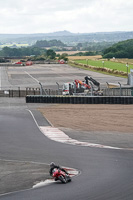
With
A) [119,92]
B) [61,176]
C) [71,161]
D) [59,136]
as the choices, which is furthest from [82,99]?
[61,176]

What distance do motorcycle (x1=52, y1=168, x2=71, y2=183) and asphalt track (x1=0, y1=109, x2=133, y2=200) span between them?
0.94 ft

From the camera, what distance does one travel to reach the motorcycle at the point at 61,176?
18.5 m

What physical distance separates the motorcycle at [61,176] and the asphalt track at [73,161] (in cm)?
29

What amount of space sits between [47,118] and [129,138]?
409 inches

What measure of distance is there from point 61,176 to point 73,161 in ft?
13.8

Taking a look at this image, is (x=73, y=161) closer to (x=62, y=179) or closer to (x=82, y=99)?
(x=62, y=179)

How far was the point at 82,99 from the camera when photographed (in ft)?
150

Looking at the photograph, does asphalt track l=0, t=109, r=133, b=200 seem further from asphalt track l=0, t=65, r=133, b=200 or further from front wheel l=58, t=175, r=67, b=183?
front wheel l=58, t=175, r=67, b=183

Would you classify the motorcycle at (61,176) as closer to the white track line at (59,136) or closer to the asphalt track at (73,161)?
the asphalt track at (73,161)

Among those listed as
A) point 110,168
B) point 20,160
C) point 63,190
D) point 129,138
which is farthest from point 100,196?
point 129,138

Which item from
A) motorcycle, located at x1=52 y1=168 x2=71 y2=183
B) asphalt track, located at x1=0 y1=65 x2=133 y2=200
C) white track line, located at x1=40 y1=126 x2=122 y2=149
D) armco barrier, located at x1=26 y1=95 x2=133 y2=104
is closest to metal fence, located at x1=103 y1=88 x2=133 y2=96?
armco barrier, located at x1=26 y1=95 x2=133 y2=104

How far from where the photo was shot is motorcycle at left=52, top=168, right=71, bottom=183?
18.5m

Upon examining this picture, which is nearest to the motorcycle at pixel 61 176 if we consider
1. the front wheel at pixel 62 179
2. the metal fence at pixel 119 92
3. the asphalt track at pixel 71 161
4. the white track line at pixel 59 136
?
the front wheel at pixel 62 179

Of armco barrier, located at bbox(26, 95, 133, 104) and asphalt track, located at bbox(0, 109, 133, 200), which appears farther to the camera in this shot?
armco barrier, located at bbox(26, 95, 133, 104)
